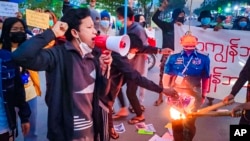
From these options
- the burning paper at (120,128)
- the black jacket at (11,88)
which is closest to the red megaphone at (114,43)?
the black jacket at (11,88)

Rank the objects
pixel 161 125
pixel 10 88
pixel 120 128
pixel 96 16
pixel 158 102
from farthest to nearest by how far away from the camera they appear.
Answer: pixel 158 102 → pixel 161 125 → pixel 120 128 → pixel 96 16 → pixel 10 88

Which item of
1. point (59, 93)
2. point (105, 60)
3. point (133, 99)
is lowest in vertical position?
point (133, 99)

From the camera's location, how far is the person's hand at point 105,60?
1996mm

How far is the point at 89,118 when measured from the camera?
1969mm

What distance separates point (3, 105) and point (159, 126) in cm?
257

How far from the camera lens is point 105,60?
80.0 inches

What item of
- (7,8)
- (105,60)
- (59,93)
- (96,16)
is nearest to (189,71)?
(96,16)

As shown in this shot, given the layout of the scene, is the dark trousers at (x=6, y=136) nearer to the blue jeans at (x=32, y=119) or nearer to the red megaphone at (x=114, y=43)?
the blue jeans at (x=32, y=119)

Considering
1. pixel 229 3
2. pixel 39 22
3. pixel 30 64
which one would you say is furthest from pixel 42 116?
pixel 229 3

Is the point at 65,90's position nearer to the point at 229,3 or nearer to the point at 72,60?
the point at 72,60

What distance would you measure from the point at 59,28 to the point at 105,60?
1.26 ft

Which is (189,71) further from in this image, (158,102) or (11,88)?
(158,102)

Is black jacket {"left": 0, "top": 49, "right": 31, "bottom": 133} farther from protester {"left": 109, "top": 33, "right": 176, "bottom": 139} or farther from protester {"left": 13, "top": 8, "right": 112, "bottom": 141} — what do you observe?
protester {"left": 109, "top": 33, "right": 176, "bottom": 139}

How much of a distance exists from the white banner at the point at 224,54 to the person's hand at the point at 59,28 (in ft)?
9.13
